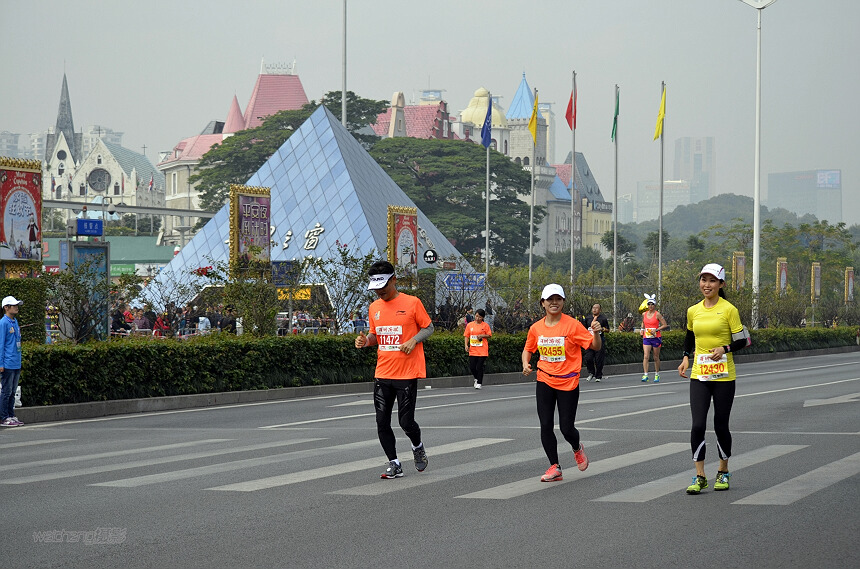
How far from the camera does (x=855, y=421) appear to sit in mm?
14297

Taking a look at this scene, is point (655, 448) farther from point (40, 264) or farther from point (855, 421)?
point (40, 264)

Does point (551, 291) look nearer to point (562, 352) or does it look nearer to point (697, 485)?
point (562, 352)

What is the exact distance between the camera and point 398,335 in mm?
9648

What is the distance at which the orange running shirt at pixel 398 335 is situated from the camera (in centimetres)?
961

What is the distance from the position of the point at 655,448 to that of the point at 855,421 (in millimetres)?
4100

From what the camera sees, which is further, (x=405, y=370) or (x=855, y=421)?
(x=855, y=421)

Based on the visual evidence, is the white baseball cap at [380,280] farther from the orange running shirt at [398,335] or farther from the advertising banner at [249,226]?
the advertising banner at [249,226]

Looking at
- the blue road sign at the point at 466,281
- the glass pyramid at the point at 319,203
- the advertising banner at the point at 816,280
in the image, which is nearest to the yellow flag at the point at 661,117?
the glass pyramid at the point at 319,203

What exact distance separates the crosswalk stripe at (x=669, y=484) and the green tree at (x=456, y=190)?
76211mm

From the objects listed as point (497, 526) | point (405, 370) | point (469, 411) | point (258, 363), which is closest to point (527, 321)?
point (258, 363)

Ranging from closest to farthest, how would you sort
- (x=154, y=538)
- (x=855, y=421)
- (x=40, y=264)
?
1. (x=154, y=538)
2. (x=855, y=421)
3. (x=40, y=264)

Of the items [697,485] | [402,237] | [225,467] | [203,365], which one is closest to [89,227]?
[203,365]

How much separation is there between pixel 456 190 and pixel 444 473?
80700 millimetres

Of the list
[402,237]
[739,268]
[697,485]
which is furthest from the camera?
[739,268]
